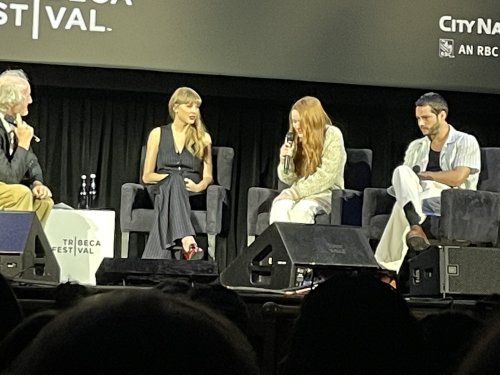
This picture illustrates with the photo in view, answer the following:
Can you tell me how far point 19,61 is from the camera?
5375mm

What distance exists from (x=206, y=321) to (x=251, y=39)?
5090 mm

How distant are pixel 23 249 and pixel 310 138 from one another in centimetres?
214

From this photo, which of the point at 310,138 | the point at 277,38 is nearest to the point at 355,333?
the point at 310,138

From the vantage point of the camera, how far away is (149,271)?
3461 millimetres

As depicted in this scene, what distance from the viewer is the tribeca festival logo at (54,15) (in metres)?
5.30

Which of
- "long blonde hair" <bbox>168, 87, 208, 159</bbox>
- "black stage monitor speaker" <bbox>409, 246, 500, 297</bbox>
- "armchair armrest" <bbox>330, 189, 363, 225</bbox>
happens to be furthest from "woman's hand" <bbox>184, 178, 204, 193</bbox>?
"black stage monitor speaker" <bbox>409, 246, 500, 297</bbox>

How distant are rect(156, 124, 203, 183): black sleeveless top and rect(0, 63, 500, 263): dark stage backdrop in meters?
0.74

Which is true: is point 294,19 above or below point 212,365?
above

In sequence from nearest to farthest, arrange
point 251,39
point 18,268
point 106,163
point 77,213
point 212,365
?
1. point 212,365
2. point 18,268
3. point 77,213
4. point 251,39
5. point 106,163

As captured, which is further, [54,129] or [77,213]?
[54,129]

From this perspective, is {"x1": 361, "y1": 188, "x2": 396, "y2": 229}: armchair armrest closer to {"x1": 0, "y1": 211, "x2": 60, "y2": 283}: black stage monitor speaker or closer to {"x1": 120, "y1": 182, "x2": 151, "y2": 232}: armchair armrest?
{"x1": 120, "y1": 182, "x2": 151, "y2": 232}: armchair armrest

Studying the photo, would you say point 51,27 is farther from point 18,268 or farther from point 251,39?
point 18,268

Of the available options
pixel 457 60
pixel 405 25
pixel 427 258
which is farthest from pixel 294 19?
pixel 427 258

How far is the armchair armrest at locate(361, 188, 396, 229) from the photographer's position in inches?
202
